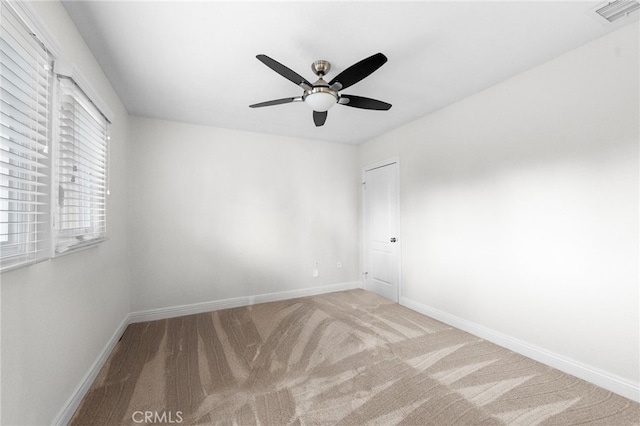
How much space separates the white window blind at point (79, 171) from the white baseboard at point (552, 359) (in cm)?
353

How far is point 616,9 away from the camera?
67.8 inches

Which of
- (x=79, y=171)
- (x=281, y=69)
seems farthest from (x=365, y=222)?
(x=79, y=171)

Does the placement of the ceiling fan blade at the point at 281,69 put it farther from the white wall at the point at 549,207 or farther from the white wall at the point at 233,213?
the white wall at the point at 233,213

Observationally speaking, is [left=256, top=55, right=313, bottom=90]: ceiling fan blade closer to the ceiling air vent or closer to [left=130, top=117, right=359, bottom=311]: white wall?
the ceiling air vent

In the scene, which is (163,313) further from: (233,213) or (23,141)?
(23,141)

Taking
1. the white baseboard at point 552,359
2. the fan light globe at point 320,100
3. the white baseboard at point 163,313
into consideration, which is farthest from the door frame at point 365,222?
the fan light globe at point 320,100

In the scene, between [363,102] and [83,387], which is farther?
[363,102]

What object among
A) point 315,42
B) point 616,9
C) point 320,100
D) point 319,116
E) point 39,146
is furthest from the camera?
point 319,116

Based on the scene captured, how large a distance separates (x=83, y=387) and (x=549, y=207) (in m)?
3.85

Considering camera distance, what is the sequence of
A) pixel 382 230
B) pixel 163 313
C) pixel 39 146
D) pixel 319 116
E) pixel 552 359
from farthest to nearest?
1. pixel 382 230
2. pixel 163 313
3. pixel 319 116
4. pixel 552 359
5. pixel 39 146

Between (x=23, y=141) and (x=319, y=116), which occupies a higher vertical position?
(x=319, y=116)

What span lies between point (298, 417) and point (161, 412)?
0.89 m

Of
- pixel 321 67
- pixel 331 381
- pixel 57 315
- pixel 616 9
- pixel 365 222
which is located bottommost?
pixel 331 381

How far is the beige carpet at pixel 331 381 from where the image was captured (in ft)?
5.56
